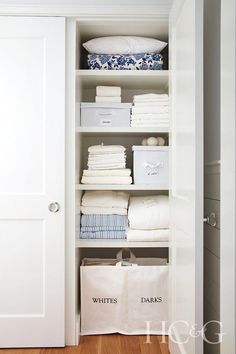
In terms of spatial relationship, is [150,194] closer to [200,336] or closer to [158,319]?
[158,319]

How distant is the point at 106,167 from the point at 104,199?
0.21m

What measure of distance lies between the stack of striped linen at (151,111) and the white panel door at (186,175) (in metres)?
0.20

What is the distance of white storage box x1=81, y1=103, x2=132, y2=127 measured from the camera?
7.10 feet

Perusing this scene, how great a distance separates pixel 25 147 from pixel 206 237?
1.16 meters

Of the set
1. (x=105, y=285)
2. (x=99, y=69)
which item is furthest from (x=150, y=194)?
(x=99, y=69)

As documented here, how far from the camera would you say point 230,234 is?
2.87 ft

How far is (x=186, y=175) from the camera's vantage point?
5.00 feet

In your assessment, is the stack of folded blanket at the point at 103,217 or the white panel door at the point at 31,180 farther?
the stack of folded blanket at the point at 103,217

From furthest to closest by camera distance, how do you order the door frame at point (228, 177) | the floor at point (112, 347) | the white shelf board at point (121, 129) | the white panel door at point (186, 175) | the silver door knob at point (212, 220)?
1. the white shelf board at point (121, 129)
2. the floor at point (112, 347)
3. the silver door knob at point (212, 220)
4. the white panel door at point (186, 175)
5. the door frame at point (228, 177)

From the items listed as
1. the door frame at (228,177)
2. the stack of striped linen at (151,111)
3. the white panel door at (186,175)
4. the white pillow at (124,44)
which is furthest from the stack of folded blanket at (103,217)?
the door frame at (228,177)

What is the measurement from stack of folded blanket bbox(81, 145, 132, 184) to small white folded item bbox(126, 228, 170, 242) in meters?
0.32

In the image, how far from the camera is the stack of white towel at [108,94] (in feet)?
7.16

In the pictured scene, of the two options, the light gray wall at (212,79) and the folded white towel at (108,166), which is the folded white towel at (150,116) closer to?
the folded white towel at (108,166)

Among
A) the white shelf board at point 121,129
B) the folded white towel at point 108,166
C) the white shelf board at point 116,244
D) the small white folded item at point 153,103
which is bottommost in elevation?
the white shelf board at point 116,244
